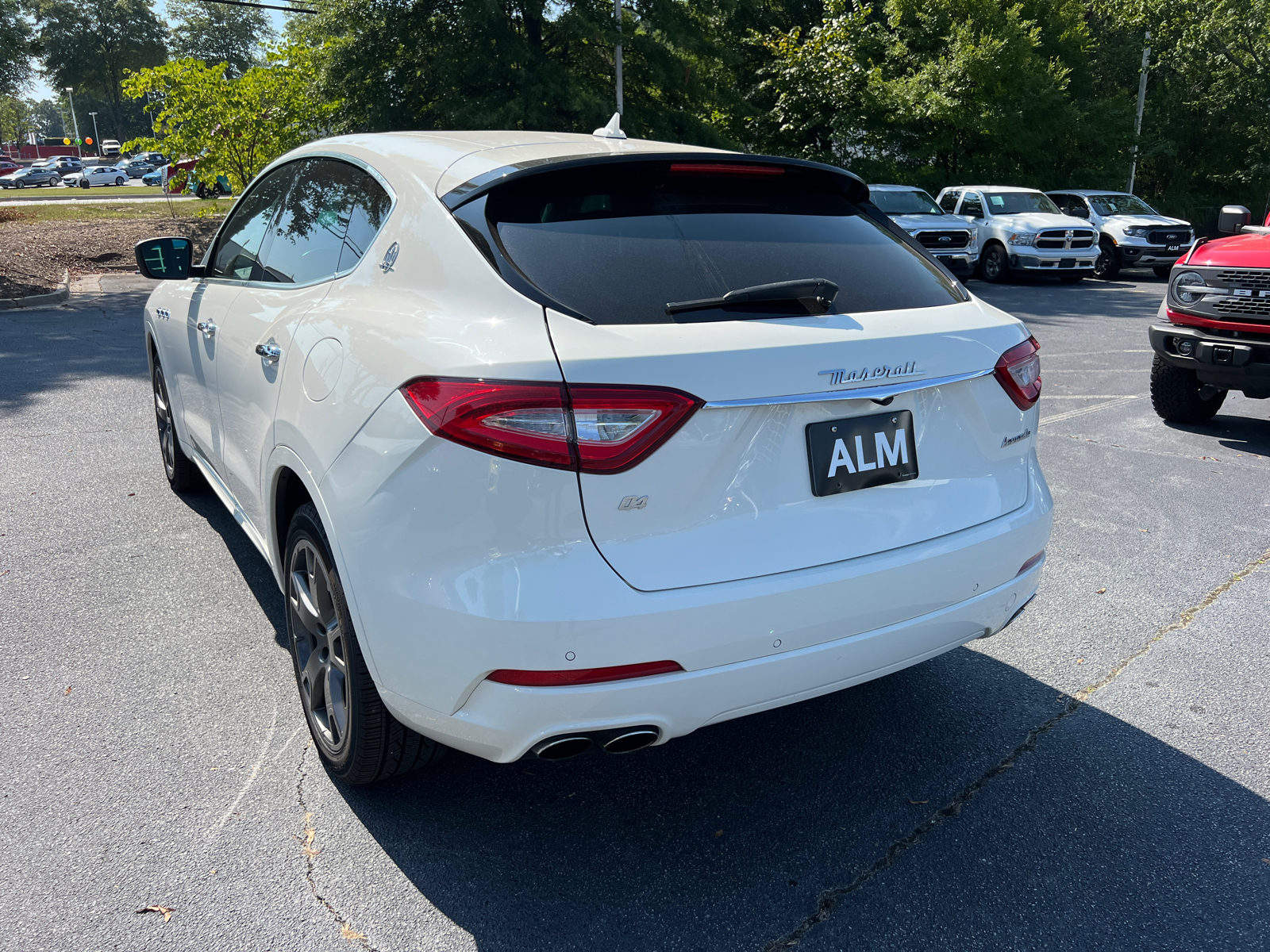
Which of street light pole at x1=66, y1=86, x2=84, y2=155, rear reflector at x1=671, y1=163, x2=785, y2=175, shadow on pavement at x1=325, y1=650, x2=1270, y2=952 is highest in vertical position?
street light pole at x1=66, y1=86, x2=84, y2=155

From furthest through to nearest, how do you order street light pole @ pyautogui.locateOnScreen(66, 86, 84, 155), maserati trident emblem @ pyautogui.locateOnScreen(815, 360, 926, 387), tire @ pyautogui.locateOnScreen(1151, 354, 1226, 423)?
street light pole @ pyautogui.locateOnScreen(66, 86, 84, 155)
tire @ pyautogui.locateOnScreen(1151, 354, 1226, 423)
maserati trident emblem @ pyautogui.locateOnScreen(815, 360, 926, 387)

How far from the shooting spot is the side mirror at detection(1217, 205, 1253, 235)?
22.2ft

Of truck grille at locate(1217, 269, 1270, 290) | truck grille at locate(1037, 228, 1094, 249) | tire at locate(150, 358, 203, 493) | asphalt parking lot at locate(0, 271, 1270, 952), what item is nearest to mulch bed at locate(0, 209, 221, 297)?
tire at locate(150, 358, 203, 493)

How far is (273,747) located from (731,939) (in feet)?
5.00

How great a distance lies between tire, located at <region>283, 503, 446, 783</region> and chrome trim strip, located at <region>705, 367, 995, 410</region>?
1.07 m

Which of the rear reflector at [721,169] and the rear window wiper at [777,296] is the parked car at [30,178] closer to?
the rear reflector at [721,169]

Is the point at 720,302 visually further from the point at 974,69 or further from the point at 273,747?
the point at 974,69

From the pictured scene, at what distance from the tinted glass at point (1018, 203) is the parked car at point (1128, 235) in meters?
1.07

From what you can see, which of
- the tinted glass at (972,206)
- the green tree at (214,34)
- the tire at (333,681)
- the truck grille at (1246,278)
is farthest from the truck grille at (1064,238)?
the green tree at (214,34)

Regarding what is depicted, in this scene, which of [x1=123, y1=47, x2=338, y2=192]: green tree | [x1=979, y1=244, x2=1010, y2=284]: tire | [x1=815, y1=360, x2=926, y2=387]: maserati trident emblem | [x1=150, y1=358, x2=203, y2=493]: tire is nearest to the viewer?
[x1=815, y1=360, x2=926, y2=387]: maserati trident emblem

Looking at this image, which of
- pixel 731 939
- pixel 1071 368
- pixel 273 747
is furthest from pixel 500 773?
pixel 1071 368

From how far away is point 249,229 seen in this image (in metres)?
3.77

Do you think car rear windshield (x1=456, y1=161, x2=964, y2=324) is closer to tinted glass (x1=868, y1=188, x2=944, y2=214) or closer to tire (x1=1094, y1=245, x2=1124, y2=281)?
tinted glass (x1=868, y1=188, x2=944, y2=214)

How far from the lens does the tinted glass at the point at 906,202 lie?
1886 cm
